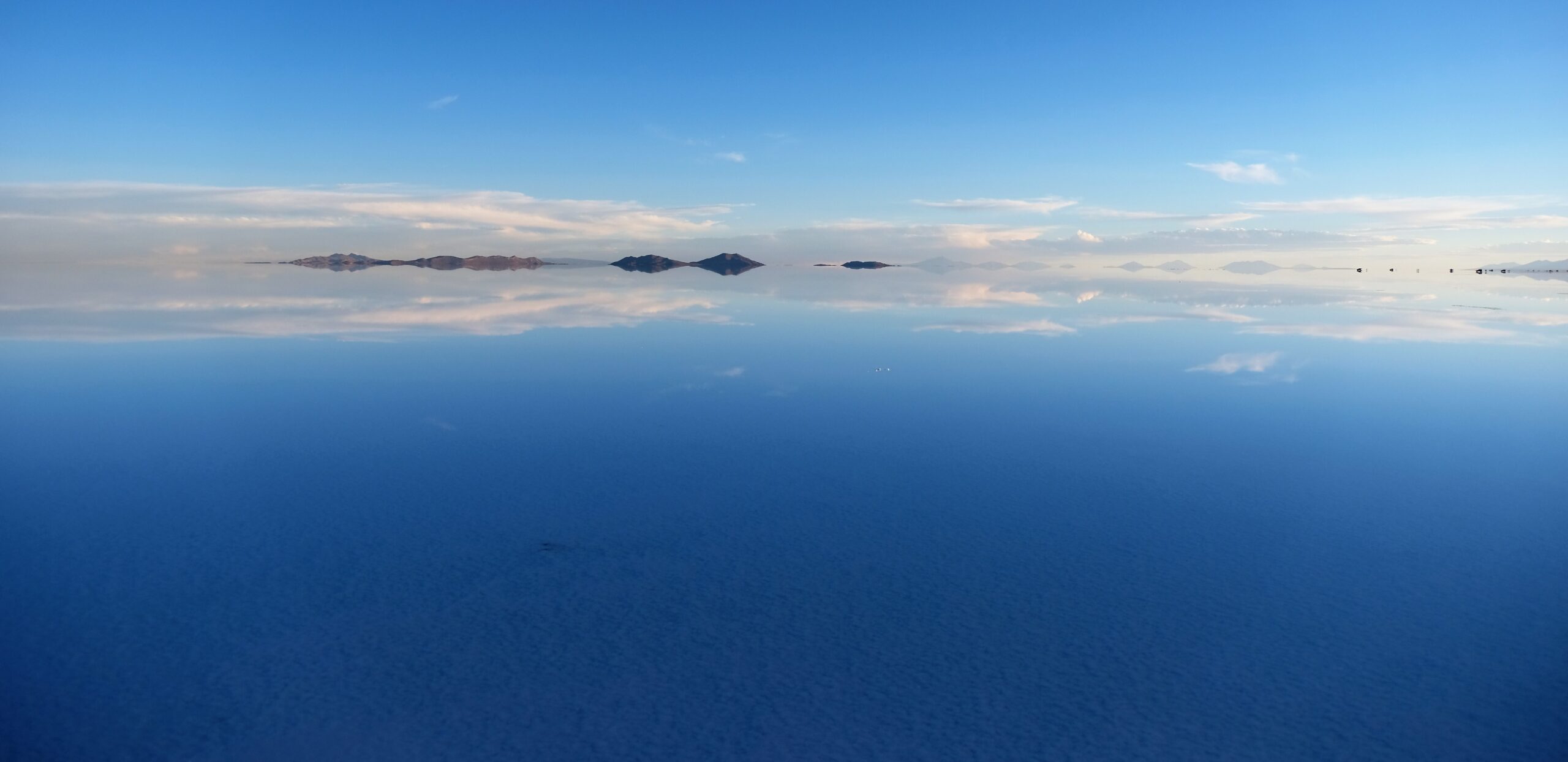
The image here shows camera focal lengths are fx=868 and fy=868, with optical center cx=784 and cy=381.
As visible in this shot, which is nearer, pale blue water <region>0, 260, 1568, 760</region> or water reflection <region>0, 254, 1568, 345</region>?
pale blue water <region>0, 260, 1568, 760</region>

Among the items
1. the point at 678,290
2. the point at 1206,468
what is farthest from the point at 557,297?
the point at 1206,468

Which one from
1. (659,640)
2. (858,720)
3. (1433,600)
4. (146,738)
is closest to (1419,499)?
(1433,600)

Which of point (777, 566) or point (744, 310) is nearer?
point (777, 566)

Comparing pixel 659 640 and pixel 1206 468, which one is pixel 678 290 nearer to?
pixel 1206 468

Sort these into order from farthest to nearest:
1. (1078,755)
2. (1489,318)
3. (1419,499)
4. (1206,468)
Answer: (1489,318)
(1206,468)
(1419,499)
(1078,755)

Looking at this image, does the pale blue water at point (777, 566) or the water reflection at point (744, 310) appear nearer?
the pale blue water at point (777, 566)

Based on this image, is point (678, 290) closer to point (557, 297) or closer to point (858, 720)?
point (557, 297)

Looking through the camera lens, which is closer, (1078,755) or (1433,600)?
(1078,755)

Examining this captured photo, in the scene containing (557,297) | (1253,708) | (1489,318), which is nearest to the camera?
(1253,708)
